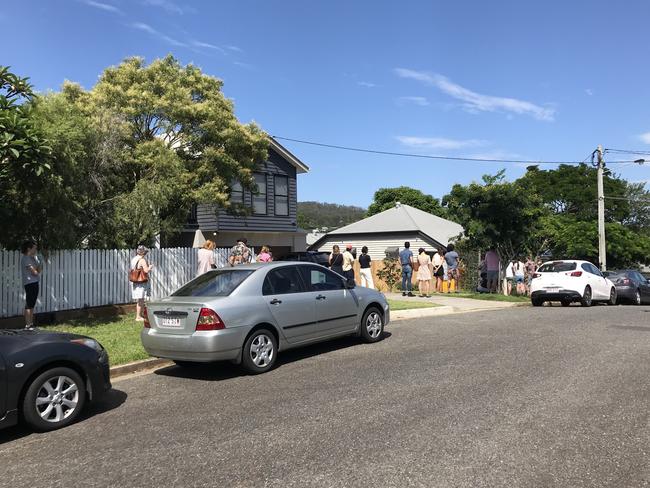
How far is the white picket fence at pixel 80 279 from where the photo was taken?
11055 mm

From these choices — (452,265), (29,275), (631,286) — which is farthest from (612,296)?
(29,275)

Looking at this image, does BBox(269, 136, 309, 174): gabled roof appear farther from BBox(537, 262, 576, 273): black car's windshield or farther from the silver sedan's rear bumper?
the silver sedan's rear bumper

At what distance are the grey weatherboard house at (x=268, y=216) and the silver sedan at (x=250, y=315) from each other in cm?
1560

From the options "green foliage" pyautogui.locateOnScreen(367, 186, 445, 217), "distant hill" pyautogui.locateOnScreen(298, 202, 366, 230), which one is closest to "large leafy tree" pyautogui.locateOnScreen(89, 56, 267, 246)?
"green foliage" pyautogui.locateOnScreen(367, 186, 445, 217)

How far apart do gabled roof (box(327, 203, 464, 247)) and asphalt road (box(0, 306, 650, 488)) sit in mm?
26607

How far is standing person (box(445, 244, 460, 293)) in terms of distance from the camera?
19266 mm

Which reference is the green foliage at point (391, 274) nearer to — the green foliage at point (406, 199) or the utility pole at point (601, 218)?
the utility pole at point (601, 218)

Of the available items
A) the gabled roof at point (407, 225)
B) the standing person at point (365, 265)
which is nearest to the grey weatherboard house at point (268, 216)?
the standing person at point (365, 265)

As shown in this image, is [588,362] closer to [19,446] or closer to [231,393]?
[231,393]

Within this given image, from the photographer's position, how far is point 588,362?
7.82 meters

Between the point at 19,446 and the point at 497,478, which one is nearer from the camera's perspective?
the point at 497,478

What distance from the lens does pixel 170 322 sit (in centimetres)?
752

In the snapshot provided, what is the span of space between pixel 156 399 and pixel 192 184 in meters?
12.3

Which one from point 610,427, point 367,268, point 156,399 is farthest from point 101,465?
point 367,268
